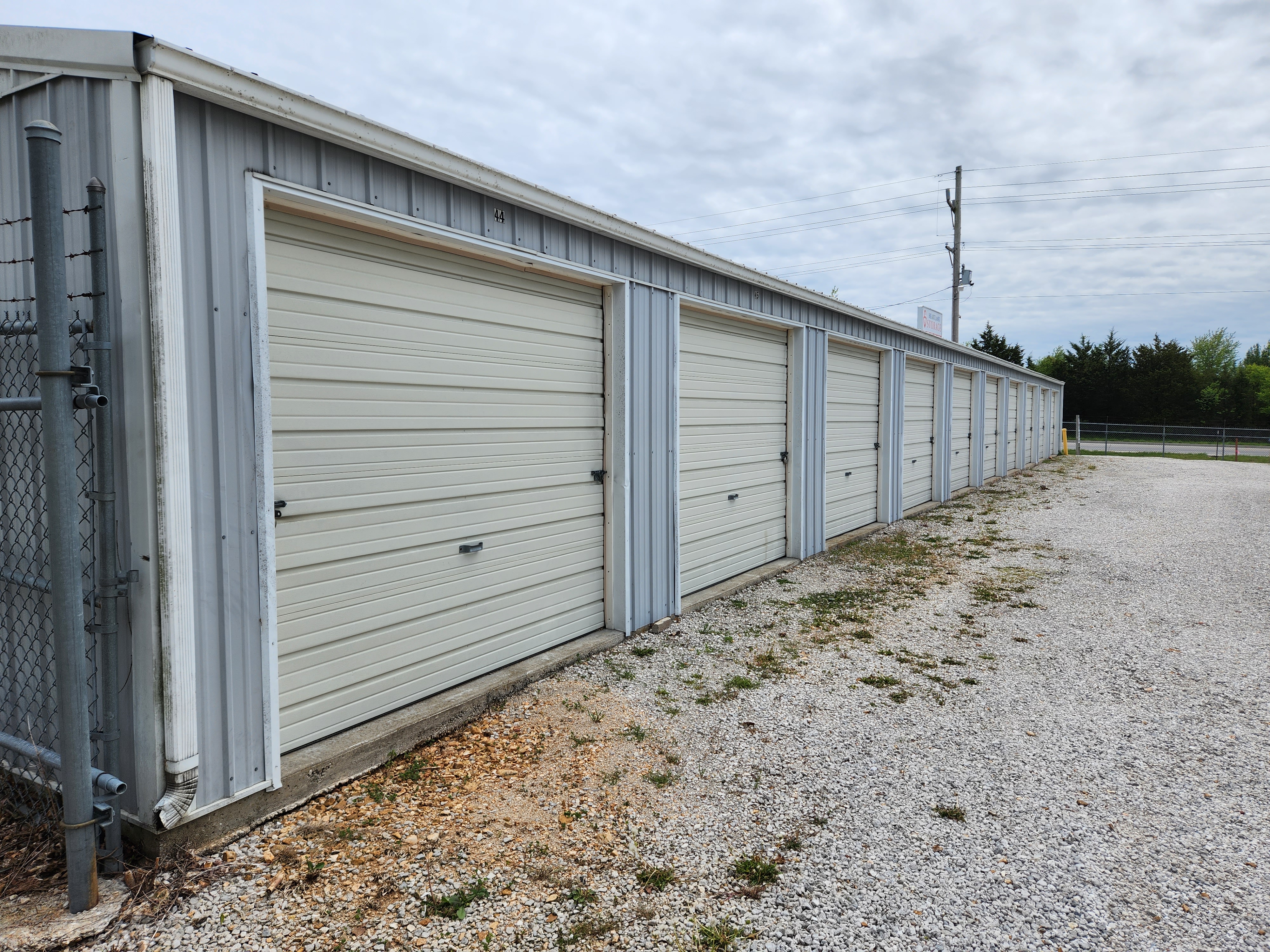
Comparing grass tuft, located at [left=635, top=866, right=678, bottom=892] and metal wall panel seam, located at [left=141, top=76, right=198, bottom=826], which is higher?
metal wall panel seam, located at [left=141, top=76, right=198, bottom=826]

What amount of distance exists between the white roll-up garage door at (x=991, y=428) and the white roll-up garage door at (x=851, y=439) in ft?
23.3

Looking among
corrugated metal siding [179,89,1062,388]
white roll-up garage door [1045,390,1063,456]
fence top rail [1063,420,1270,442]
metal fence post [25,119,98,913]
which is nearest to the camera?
metal fence post [25,119,98,913]

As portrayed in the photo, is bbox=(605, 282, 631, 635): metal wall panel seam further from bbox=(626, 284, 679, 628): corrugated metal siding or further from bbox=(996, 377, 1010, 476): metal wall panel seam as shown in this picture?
bbox=(996, 377, 1010, 476): metal wall panel seam

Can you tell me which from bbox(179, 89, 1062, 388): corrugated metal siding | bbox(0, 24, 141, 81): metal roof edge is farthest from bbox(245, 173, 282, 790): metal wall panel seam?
bbox(0, 24, 141, 81): metal roof edge

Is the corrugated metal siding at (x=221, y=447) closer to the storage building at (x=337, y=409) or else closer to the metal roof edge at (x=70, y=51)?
the storage building at (x=337, y=409)

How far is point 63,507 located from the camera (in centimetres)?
226

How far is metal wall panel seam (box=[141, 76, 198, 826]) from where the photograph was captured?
2.45 metres

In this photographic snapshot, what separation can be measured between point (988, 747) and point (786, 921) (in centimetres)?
181

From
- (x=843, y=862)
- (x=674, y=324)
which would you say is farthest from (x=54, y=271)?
(x=674, y=324)

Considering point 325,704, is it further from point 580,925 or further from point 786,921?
point 786,921

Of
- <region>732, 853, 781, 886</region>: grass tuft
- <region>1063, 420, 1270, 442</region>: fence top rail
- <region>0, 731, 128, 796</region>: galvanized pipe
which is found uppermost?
<region>1063, 420, 1270, 442</region>: fence top rail

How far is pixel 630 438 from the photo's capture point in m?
5.16

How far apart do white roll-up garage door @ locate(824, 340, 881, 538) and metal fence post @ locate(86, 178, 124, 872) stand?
705cm

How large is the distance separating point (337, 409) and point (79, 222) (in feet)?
3.77
